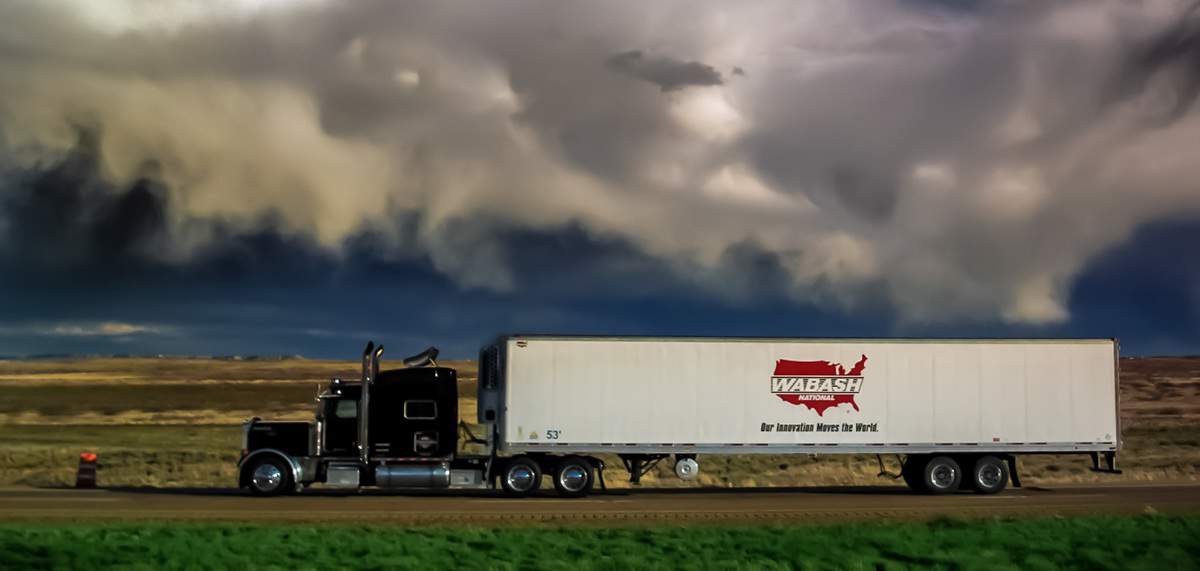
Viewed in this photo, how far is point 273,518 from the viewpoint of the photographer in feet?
79.5

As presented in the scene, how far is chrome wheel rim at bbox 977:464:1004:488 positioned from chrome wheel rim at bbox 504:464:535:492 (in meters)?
12.5

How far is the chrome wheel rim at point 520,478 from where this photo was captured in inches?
1196

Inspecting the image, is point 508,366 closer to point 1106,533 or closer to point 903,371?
point 903,371

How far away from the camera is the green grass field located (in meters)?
15.3

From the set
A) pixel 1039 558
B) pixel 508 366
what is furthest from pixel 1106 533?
→ pixel 508 366

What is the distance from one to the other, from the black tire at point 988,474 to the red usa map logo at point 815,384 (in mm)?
3985

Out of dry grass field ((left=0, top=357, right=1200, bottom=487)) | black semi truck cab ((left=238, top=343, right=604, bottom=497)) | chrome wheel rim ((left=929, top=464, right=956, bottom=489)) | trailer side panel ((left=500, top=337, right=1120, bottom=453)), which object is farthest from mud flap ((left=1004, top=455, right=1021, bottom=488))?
black semi truck cab ((left=238, top=343, right=604, bottom=497))

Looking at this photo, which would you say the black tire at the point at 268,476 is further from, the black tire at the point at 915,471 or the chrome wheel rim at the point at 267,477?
the black tire at the point at 915,471

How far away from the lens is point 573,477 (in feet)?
99.9

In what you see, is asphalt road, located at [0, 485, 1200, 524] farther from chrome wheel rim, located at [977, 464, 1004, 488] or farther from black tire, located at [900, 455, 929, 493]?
chrome wheel rim, located at [977, 464, 1004, 488]

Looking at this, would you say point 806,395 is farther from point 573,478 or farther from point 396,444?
point 396,444

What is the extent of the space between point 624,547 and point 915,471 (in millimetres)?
17376

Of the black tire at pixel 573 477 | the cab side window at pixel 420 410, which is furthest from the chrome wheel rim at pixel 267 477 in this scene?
the black tire at pixel 573 477

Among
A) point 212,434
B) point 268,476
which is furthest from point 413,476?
point 212,434
